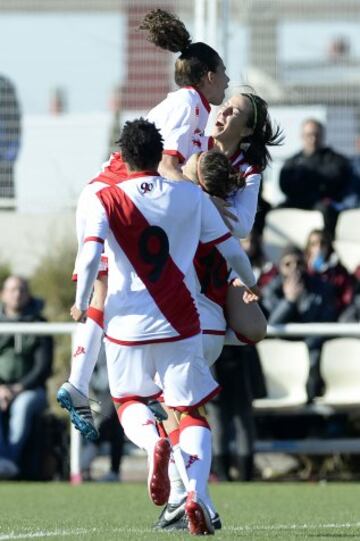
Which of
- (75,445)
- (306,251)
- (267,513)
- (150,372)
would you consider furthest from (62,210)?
(150,372)

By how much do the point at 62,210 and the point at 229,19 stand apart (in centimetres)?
258

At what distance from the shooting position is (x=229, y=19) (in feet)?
47.7

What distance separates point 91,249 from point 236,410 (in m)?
5.29

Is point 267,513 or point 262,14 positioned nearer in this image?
point 267,513

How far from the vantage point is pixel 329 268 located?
1325cm

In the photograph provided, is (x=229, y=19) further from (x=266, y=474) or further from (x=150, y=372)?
(x=150, y=372)

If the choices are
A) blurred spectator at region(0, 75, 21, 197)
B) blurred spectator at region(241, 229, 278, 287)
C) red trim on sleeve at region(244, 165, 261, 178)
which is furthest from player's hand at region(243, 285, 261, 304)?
blurred spectator at region(0, 75, 21, 197)

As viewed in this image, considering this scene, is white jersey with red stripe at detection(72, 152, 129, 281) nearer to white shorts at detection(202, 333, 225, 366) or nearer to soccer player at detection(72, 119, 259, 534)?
soccer player at detection(72, 119, 259, 534)

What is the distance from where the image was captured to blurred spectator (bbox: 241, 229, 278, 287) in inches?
520

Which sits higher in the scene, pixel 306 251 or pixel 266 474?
pixel 306 251

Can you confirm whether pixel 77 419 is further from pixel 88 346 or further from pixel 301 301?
pixel 301 301

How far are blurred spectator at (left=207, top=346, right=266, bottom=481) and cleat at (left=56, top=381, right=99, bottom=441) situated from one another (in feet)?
15.0

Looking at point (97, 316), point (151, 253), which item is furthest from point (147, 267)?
point (97, 316)

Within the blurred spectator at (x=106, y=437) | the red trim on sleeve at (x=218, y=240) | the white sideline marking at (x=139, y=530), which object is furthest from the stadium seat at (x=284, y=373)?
the red trim on sleeve at (x=218, y=240)
